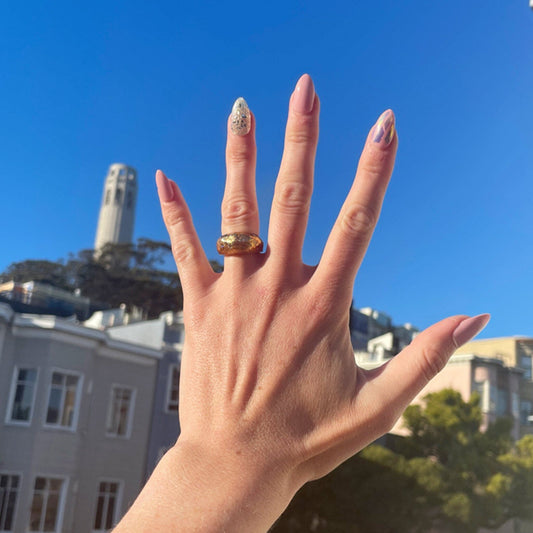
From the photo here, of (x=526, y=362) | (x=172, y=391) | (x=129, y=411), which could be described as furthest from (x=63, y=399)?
(x=526, y=362)

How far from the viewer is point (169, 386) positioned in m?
14.4

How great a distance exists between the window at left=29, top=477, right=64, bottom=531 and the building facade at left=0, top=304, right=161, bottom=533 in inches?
0.7

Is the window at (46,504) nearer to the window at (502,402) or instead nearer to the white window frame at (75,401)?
the white window frame at (75,401)

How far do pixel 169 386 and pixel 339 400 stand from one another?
45.7 feet

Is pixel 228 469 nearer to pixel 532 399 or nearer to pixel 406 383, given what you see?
pixel 406 383

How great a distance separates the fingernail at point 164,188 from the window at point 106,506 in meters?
12.4

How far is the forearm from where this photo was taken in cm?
76

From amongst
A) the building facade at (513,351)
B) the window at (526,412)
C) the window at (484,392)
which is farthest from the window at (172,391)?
the window at (526,412)

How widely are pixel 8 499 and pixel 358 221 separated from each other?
11998mm

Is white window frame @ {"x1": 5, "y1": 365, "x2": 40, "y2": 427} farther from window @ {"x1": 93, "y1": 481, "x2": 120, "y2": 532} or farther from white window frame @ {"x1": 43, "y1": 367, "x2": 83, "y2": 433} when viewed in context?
window @ {"x1": 93, "y1": 481, "x2": 120, "y2": 532}

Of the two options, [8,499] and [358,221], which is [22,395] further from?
[358,221]

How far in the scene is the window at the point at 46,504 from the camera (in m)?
11.4

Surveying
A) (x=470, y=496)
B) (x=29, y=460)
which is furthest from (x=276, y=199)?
(x=470, y=496)

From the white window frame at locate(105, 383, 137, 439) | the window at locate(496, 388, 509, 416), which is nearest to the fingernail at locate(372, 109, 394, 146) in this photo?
the white window frame at locate(105, 383, 137, 439)
